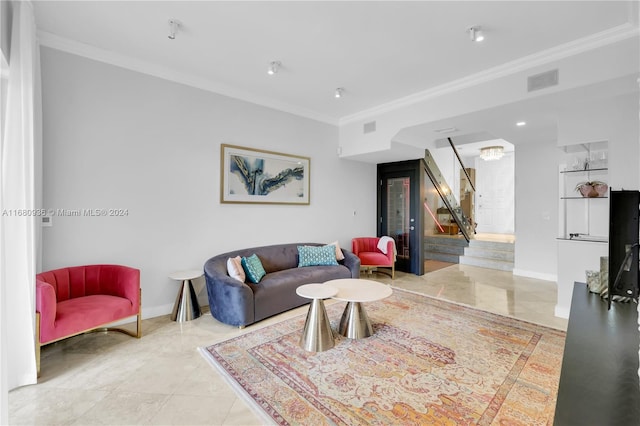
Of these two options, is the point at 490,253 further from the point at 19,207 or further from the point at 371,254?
the point at 19,207

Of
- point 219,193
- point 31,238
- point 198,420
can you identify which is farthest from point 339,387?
point 219,193

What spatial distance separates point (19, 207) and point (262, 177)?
2866 mm

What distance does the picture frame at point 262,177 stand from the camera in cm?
437

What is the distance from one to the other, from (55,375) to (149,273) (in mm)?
1393

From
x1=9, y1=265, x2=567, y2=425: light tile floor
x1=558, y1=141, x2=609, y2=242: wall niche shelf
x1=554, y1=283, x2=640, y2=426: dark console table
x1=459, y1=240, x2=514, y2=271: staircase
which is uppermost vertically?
x1=558, y1=141, x2=609, y2=242: wall niche shelf

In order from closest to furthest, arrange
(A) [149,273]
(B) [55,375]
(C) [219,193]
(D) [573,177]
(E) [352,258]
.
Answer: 1. (B) [55,375]
2. (A) [149,273]
3. (D) [573,177]
4. (C) [219,193]
5. (E) [352,258]

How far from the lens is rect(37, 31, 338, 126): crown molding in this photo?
3104 mm

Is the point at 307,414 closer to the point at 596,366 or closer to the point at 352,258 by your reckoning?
the point at 596,366

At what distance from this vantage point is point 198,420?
1.95 meters

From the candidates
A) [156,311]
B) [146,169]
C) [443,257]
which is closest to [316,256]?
[156,311]

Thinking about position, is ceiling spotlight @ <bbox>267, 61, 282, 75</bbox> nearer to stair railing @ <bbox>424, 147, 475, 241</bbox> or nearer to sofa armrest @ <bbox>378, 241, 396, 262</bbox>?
sofa armrest @ <bbox>378, 241, 396, 262</bbox>

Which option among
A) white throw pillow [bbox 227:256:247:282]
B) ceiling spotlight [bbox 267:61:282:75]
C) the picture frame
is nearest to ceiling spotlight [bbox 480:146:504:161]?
the picture frame

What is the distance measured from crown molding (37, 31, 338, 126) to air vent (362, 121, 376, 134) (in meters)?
1.15

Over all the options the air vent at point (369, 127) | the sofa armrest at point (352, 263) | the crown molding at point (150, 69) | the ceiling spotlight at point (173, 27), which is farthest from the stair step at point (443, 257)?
the ceiling spotlight at point (173, 27)
